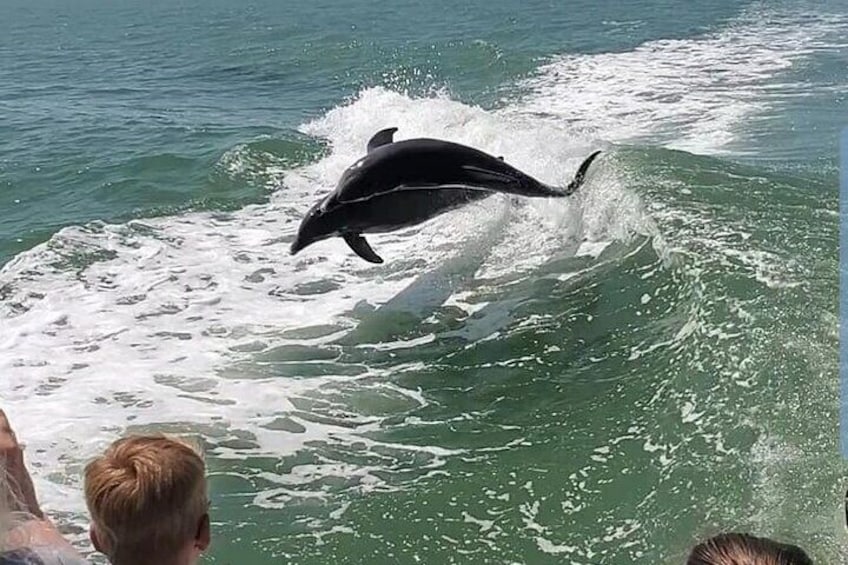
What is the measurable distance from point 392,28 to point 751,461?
2928 cm

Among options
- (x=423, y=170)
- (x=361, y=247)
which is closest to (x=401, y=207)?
(x=423, y=170)

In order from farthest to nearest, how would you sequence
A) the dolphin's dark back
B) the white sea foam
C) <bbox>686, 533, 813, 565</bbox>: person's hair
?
the white sea foam → the dolphin's dark back → <bbox>686, 533, 813, 565</bbox>: person's hair

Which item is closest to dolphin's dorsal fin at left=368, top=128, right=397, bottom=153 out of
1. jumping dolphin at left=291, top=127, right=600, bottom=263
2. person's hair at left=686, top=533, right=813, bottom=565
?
jumping dolphin at left=291, top=127, right=600, bottom=263

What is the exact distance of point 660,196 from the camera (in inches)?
371

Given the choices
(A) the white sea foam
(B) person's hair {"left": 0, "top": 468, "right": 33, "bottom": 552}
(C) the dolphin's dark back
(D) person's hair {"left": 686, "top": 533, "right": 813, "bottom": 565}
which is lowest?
(A) the white sea foam

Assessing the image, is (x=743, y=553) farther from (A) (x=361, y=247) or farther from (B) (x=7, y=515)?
(A) (x=361, y=247)

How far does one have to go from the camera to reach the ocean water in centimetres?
502

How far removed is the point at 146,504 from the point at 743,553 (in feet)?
4.32

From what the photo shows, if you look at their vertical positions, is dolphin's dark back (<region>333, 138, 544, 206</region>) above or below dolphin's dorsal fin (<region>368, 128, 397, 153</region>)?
below

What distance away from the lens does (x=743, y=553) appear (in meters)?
2.06

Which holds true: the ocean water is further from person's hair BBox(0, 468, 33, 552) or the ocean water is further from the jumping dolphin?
person's hair BBox(0, 468, 33, 552)

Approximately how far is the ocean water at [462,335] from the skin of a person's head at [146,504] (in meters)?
2.49

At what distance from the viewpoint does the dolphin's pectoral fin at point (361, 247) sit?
7.29 metres

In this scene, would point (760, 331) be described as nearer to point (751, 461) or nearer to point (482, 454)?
point (751, 461)
